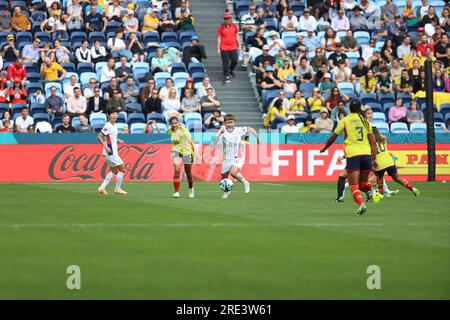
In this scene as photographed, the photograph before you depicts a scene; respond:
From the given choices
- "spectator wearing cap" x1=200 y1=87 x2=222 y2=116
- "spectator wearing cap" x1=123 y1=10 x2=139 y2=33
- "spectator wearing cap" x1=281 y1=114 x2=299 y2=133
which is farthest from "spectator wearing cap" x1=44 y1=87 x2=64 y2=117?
"spectator wearing cap" x1=281 y1=114 x2=299 y2=133

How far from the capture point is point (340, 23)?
1485 inches

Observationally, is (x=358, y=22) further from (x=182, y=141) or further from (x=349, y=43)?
(x=182, y=141)

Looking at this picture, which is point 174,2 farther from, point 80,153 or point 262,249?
point 262,249

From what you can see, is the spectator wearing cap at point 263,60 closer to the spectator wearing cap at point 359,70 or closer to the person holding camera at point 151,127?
the spectator wearing cap at point 359,70

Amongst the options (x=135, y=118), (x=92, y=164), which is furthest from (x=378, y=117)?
(x=92, y=164)

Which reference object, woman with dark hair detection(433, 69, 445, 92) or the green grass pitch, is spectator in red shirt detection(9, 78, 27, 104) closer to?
the green grass pitch

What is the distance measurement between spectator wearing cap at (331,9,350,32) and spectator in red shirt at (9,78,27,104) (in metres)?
11.7

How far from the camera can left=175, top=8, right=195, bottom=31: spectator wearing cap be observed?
1431 inches

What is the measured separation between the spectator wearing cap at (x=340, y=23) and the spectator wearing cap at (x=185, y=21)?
5.14 metres

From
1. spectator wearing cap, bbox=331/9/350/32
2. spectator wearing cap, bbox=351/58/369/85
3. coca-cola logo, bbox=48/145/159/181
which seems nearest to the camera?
coca-cola logo, bbox=48/145/159/181

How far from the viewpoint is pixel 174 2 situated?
37094mm

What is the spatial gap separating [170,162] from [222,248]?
18.6 m

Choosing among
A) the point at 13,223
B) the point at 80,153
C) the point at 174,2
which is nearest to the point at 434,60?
the point at 174,2
